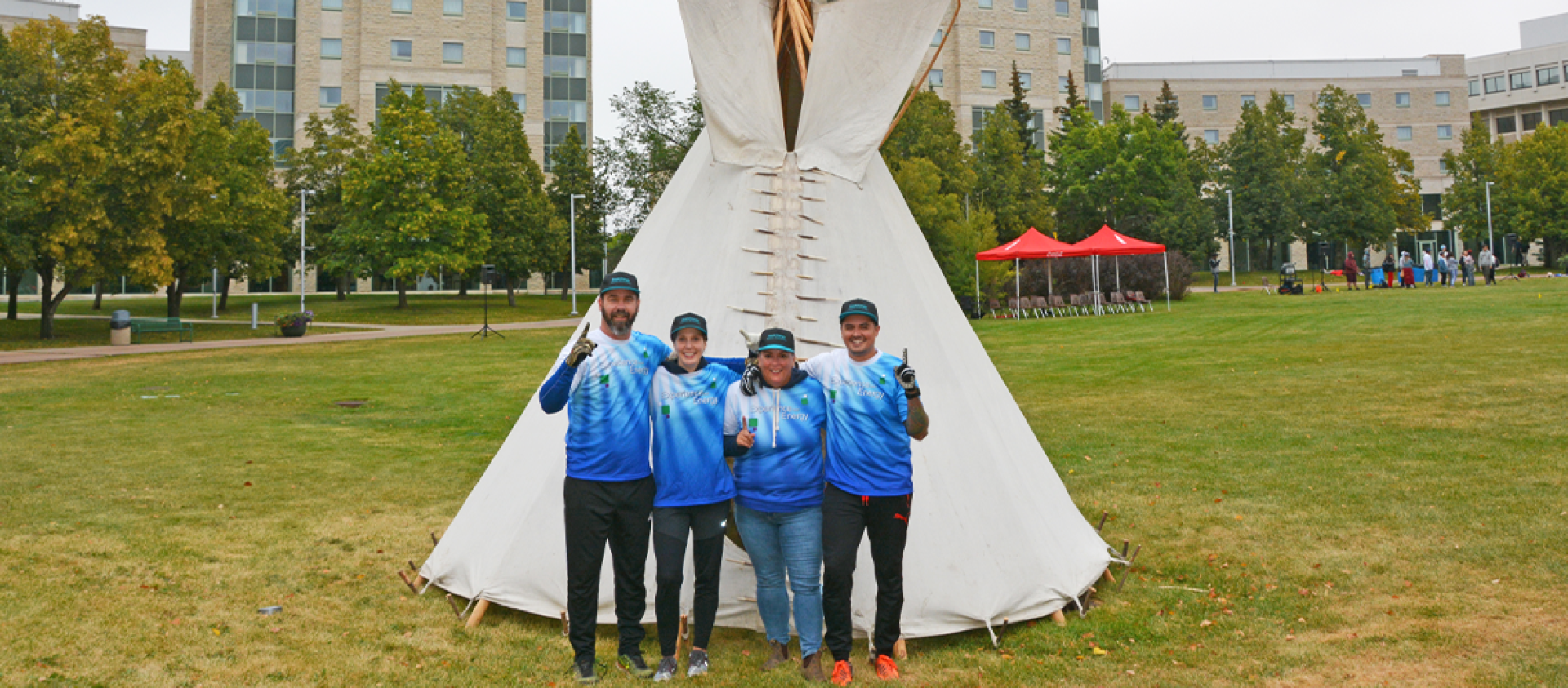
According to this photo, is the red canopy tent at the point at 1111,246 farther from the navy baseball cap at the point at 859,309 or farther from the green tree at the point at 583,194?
the green tree at the point at 583,194

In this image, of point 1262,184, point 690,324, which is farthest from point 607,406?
point 1262,184

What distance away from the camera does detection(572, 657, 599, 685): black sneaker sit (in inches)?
172

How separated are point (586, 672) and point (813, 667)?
39.7 inches

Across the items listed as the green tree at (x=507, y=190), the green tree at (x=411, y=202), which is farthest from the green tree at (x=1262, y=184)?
the green tree at (x=411, y=202)

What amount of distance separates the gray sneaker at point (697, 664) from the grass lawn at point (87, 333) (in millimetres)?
→ 28327

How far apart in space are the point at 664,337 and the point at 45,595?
3.93 metres

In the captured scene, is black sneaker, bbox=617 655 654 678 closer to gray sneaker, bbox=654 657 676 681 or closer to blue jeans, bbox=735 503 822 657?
gray sneaker, bbox=654 657 676 681

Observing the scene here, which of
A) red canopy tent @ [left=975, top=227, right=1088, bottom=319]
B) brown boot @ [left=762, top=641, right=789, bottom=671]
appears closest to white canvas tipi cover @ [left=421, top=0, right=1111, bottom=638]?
brown boot @ [left=762, top=641, right=789, bottom=671]

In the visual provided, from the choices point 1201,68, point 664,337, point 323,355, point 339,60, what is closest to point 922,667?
point 664,337

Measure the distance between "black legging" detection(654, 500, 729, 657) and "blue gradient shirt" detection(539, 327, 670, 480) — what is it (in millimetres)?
256

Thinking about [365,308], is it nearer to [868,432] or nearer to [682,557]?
[682,557]

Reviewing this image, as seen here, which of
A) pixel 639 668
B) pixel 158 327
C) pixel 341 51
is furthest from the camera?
pixel 341 51

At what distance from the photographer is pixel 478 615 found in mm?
5215

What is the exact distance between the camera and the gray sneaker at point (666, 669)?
4.34m
